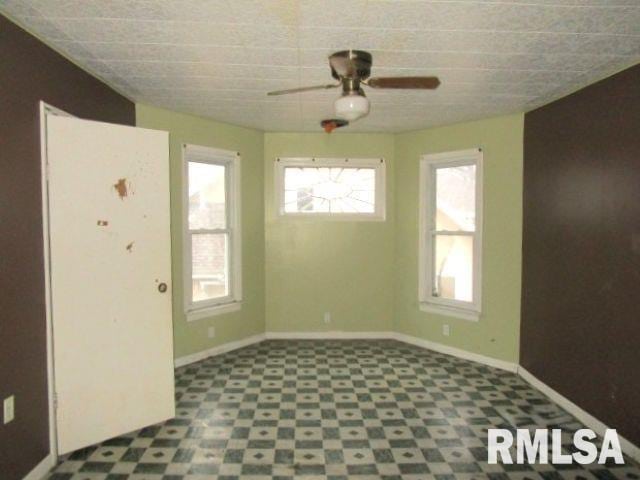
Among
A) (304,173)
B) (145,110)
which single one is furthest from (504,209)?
(145,110)

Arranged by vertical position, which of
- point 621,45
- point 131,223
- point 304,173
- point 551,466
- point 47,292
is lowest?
point 551,466

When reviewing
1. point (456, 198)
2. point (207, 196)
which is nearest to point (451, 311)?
point (456, 198)

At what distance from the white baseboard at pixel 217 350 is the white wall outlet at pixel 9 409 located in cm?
219

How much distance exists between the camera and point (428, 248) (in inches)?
214

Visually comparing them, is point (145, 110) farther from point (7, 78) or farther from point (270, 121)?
point (7, 78)

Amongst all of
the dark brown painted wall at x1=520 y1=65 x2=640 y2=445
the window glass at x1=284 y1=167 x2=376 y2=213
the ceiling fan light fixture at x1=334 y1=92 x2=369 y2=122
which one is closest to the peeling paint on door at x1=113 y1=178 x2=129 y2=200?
the ceiling fan light fixture at x1=334 y1=92 x2=369 y2=122

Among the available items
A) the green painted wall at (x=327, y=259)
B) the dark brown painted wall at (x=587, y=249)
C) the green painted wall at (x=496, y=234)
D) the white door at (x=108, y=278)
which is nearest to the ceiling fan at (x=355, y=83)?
the white door at (x=108, y=278)

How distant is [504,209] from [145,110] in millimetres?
3508

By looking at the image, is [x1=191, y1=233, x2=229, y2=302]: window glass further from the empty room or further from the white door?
the white door

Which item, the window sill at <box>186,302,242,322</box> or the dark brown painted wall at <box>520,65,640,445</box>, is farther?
the window sill at <box>186,302,242,322</box>

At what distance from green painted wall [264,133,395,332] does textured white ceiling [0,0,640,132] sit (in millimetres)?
1583

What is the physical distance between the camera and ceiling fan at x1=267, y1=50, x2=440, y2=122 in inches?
105

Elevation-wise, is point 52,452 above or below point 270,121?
below

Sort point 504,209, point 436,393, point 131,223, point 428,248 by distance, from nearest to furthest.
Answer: point 131,223 → point 436,393 → point 504,209 → point 428,248
